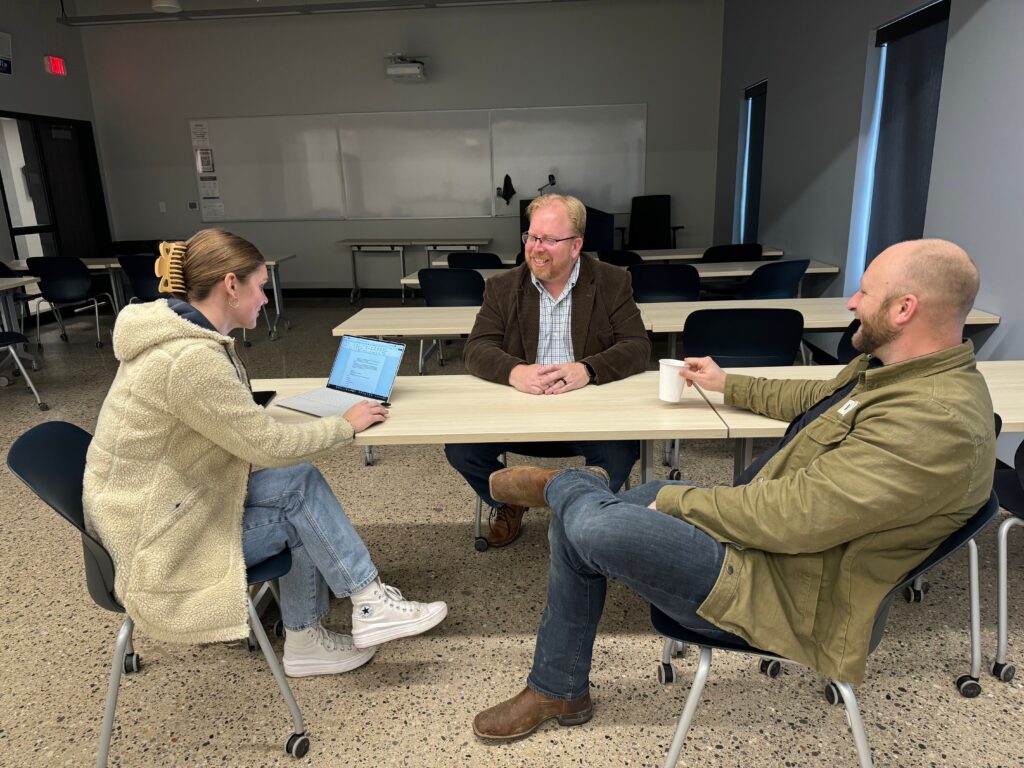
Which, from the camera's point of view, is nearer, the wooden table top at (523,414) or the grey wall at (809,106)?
the wooden table top at (523,414)

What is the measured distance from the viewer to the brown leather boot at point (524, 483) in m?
1.56

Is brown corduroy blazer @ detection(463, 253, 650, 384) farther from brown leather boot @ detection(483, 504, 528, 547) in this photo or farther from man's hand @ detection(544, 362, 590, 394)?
brown leather boot @ detection(483, 504, 528, 547)

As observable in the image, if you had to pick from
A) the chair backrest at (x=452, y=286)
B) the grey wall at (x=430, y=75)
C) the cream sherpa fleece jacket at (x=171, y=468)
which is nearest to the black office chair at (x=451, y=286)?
the chair backrest at (x=452, y=286)

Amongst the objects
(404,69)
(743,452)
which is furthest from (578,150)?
(743,452)

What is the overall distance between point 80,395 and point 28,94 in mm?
4557

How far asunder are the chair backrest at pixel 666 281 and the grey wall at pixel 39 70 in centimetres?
626

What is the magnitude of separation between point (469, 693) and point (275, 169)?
300 inches

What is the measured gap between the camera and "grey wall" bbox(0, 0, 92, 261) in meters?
6.63

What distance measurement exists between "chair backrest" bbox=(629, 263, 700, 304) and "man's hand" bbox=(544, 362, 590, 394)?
2.29m

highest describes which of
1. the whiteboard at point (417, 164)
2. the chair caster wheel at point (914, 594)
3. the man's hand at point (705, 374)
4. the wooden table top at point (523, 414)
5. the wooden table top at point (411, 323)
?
the whiteboard at point (417, 164)

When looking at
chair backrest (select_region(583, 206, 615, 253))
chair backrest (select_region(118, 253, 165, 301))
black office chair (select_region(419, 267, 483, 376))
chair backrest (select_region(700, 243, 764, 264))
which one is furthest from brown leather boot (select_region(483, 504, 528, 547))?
chair backrest (select_region(118, 253, 165, 301))

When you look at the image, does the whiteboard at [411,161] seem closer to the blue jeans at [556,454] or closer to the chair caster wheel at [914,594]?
the blue jeans at [556,454]

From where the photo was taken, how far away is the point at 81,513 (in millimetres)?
1330

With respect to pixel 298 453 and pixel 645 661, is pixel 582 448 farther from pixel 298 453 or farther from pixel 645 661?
pixel 298 453
